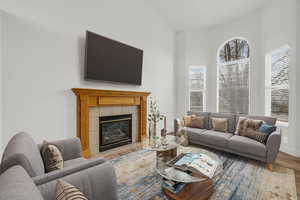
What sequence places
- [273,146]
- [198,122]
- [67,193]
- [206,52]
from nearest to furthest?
1. [67,193]
2. [273,146]
3. [198,122]
4. [206,52]

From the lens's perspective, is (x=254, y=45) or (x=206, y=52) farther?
(x=206, y=52)

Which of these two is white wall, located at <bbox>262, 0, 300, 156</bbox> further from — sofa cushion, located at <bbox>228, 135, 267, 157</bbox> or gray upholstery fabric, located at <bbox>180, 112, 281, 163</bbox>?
sofa cushion, located at <bbox>228, 135, 267, 157</bbox>

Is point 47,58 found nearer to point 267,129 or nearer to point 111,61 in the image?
point 111,61

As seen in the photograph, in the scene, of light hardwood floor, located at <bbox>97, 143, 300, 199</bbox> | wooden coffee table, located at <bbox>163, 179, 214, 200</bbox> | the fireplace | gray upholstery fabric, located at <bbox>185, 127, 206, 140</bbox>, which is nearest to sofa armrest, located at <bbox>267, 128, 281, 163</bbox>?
light hardwood floor, located at <bbox>97, 143, 300, 199</bbox>

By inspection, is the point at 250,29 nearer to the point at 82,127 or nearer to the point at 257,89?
the point at 257,89

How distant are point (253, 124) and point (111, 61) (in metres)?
3.17

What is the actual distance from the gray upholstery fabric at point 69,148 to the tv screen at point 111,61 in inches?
51.7

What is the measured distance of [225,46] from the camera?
4.56 metres

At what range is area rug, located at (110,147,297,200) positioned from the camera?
1.68 metres

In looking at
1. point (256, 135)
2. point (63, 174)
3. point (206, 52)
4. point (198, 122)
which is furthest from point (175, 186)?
point (206, 52)

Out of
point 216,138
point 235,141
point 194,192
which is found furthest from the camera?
point 216,138

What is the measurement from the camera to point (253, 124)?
2.69 meters

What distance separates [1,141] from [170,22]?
→ 16.3 ft

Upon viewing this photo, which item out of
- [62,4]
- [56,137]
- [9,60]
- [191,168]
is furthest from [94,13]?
[191,168]
